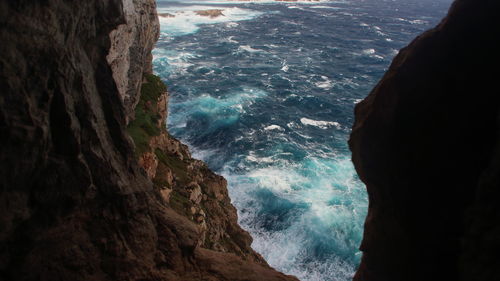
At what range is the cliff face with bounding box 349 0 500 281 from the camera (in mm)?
9900

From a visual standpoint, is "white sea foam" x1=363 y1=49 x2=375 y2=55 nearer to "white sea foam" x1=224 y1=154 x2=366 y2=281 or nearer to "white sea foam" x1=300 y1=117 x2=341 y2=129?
"white sea foam" x1=300 y1=117 x2=341 y2=129

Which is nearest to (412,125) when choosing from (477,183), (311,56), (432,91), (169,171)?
(432,91)

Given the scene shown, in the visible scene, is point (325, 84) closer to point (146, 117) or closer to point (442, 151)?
point (146, 117)

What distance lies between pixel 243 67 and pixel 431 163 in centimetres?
6925

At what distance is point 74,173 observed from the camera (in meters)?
11.4

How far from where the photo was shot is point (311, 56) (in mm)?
88000

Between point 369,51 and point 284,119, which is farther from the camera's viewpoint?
point 369,51

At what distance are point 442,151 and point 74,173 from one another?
11.7 metres

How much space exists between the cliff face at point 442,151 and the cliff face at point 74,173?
19.4 feet

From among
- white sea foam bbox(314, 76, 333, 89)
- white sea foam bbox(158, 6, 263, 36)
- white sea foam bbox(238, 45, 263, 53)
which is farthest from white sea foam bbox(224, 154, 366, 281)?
white sea foam bbox(158, 6, 263, 36)

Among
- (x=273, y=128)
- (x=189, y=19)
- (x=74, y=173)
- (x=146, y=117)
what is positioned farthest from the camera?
(x=189, y=19)

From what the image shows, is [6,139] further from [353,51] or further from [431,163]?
[353,51]

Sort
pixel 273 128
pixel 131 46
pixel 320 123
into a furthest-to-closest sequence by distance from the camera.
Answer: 1. pixel 320 123
2. pixel 273 128
3. pixel 131 46

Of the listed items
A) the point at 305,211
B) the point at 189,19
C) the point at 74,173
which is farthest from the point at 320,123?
the point at 189,19
